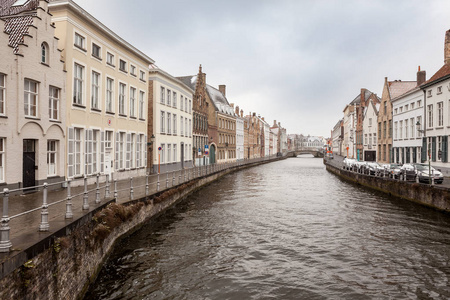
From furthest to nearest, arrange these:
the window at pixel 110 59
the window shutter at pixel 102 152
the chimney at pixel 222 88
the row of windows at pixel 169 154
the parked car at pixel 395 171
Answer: the chimney at pixel 222 88, the row of windows at pixel 169 154, the parked car at pixel 395 171, the window at pixel 110 59, the window shutter at pixel 102 152

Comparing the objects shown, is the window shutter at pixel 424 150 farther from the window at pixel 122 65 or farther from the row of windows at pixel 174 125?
the window at pixel 122 65

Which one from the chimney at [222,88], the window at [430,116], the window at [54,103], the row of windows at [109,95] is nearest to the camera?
the window at [54,103]

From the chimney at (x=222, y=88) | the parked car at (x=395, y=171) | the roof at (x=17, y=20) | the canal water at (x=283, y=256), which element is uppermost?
the chimney at (x=222, y=88)

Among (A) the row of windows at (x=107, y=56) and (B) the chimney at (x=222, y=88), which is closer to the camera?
(A) the row of windows at (x=107, y=56)

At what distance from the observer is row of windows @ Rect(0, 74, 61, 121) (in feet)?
44.6

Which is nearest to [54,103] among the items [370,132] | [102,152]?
[102,152]

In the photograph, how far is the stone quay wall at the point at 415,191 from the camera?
693 inches

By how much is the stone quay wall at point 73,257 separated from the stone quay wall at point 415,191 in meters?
15.3

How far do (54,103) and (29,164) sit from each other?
345 cm

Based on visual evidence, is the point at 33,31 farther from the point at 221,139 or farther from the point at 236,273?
the point at 221,139

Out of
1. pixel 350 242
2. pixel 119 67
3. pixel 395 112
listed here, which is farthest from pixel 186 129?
pixel 350 242

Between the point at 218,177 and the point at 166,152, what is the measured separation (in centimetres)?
691

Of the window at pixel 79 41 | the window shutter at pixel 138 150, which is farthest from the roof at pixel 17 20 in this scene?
the window shutter at pixel 138 150

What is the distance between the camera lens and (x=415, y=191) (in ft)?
68.1
